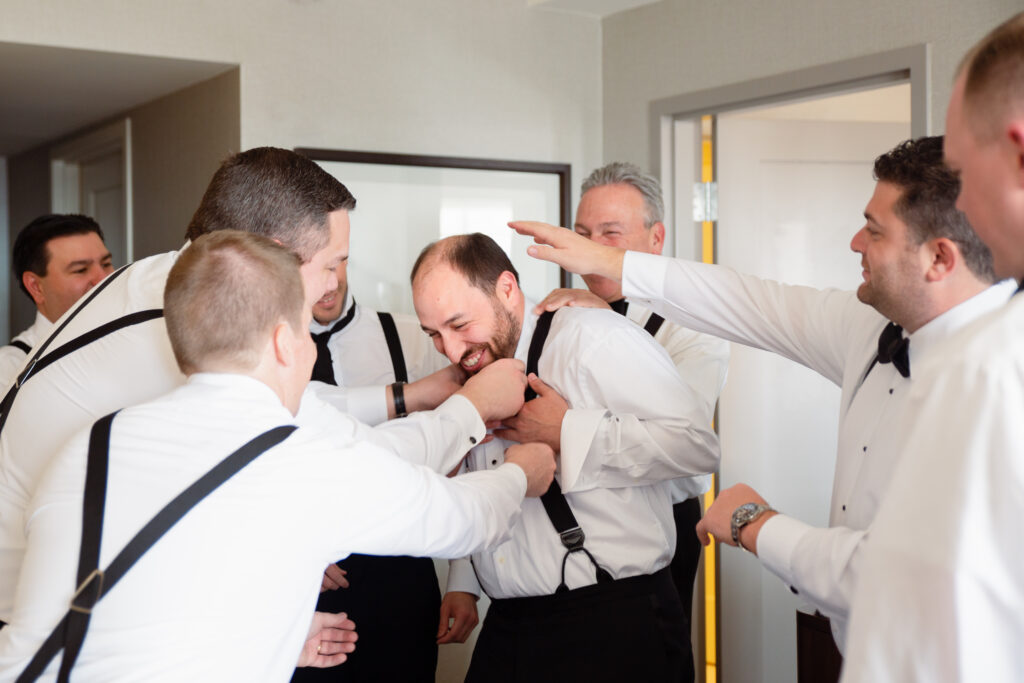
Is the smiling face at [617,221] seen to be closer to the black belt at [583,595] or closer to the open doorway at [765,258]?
the open doorway at [765,258]

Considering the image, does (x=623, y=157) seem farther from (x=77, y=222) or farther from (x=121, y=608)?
(x=121, y=608)

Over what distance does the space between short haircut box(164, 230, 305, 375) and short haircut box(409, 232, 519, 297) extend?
738 mm

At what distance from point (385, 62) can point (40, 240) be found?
4.56ft

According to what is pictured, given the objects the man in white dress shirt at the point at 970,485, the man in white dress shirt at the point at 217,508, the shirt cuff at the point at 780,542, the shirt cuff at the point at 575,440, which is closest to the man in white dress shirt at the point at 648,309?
the shirt cuff at the point at 575,440

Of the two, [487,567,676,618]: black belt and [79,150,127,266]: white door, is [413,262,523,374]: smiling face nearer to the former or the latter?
[487,567,676,618]: black belt

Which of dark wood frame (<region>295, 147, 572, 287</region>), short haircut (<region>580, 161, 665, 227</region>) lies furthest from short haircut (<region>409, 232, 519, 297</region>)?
dark wood frame (<region>295, 147, 572, 287</region>)

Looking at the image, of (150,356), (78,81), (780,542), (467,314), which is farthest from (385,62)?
(780,542)

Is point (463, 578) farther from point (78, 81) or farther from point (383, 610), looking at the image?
point (78, 81)

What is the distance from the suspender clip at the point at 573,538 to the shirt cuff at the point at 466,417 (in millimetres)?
262

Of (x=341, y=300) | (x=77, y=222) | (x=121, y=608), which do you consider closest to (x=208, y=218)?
(x=121, y=608)

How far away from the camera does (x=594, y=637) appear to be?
1951 millimetres

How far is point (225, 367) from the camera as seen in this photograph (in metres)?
1.38

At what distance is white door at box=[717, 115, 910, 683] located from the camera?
12.5 feet

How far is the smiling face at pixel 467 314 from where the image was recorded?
2109mm
